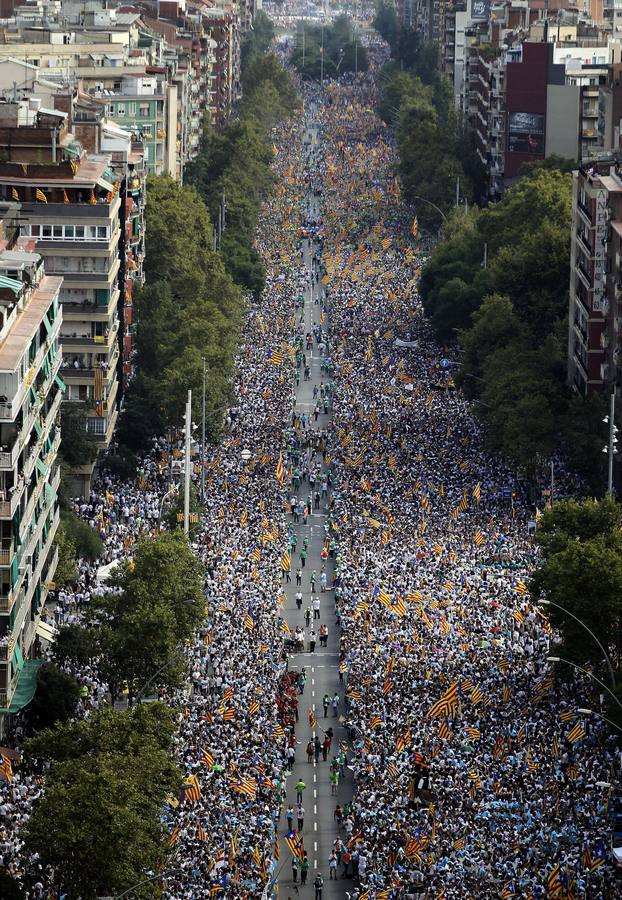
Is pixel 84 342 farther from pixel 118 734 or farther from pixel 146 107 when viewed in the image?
pixel 146 107

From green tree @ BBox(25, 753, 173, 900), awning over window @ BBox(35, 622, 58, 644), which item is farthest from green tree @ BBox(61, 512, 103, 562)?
green tree @ BBox(25, 753, 173, 900)

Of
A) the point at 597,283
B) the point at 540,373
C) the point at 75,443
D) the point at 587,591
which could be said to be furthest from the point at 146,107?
the point at 587,591

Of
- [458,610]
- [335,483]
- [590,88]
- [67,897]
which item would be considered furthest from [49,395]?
[590,88]

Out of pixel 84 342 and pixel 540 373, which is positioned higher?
pixel 84 342

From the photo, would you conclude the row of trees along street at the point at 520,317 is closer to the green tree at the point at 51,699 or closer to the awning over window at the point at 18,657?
Answer: the green tree at the point at 51,699

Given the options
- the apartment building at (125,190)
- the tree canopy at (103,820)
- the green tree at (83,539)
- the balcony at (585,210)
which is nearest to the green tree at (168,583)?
the green tree at (83,539)
